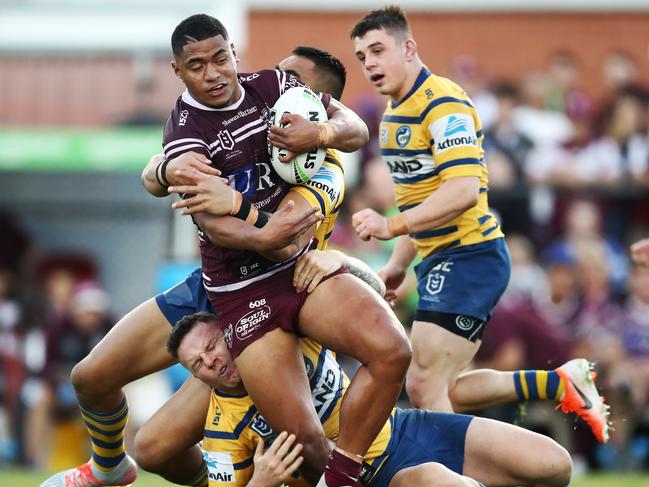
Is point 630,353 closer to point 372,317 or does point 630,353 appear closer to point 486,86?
point 486,86

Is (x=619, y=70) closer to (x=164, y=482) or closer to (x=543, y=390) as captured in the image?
(x=164, y=482)

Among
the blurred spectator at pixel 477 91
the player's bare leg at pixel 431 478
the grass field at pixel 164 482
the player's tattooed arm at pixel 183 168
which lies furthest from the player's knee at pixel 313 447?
the blurred spectator at pixel 477 91

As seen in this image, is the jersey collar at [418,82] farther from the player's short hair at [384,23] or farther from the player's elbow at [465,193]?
the player's elbow at [465,193]

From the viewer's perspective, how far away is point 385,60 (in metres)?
7.27

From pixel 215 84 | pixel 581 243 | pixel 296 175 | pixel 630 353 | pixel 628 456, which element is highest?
pixel 215 84

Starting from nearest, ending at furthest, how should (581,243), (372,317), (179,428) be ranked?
(372,317), (179,428), (581,243)

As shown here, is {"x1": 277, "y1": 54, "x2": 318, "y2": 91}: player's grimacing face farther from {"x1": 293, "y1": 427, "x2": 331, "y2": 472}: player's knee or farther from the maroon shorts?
{"x1": 293, "y1": 427, "x2": 331, "y2": 472}: player's knee

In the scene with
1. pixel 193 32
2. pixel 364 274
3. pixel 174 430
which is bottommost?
pixel 174 430

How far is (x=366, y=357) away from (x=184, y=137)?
4.58ft

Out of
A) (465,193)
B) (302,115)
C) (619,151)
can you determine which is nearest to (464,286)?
(465,193)

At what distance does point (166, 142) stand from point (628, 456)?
22.6 feet

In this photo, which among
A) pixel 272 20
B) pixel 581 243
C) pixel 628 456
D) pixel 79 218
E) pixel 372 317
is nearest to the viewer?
pixel 372 317

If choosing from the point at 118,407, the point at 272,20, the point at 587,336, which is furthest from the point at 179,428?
the point at 272,20

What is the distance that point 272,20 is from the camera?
15.5 metres
